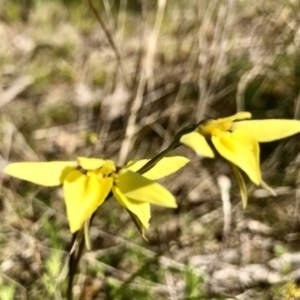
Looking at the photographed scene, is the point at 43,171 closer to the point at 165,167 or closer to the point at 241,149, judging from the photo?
the point at 165,167

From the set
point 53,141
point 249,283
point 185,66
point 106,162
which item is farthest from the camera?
point 185,66

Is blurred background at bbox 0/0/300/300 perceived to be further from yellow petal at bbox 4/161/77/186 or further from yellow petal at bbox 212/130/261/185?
yellow petal at bbox 212/130/261/185

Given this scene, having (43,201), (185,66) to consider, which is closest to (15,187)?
(43,201)

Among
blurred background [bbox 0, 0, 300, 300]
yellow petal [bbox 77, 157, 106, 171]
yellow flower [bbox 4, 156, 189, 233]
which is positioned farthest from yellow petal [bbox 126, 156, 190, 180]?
blurred background [bbox 0, 0, 300, 300]

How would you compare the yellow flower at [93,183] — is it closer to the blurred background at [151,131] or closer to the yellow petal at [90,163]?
the yellow petal at [90,163]

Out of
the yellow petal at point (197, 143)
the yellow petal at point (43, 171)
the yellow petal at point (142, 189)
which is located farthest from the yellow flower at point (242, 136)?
the yellow petal at point (43, 171)

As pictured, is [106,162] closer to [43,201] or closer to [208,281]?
[208,281]

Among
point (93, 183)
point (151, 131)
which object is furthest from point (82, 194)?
point (151, 131)
